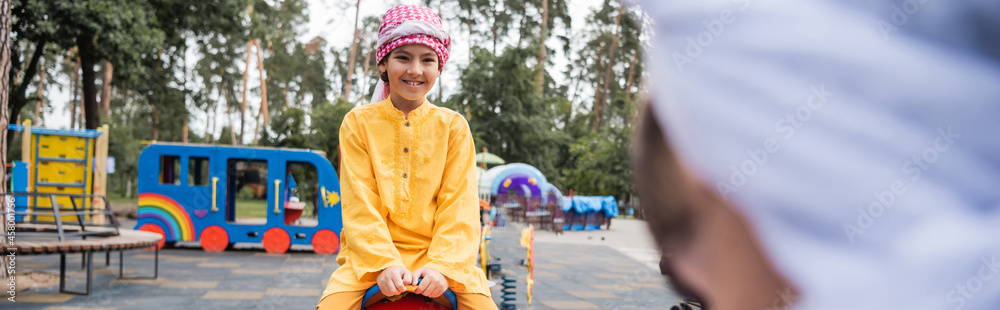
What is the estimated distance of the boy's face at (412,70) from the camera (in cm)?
179

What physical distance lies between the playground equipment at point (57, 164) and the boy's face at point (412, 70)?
34.8 feet

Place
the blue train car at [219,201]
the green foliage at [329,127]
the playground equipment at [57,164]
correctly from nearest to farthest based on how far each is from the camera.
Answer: the blue train car at [219,201], the playground equipment at [57,164], the green foliage at [329,127]

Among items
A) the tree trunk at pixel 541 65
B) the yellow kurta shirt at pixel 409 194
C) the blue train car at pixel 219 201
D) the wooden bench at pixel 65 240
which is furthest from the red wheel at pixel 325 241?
the tree trunk at pixel 541 65

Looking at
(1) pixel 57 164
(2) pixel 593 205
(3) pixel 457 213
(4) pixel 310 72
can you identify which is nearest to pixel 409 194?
(3) pixel 457 213

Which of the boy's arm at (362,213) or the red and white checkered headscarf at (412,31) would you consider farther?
the red and white checkered headscarf at (412,31)

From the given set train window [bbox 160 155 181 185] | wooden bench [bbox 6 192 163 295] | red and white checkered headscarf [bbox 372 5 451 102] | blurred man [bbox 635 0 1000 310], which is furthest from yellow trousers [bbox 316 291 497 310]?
train window [bbox 160 155 181 185]

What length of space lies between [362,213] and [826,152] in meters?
1.49

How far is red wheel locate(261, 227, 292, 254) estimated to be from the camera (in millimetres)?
8625

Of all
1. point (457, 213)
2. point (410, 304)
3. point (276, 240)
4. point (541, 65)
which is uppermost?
point (541, 65)

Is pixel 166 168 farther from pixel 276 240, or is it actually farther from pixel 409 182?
pixel 409 182

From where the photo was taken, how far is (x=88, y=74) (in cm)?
A: 1255

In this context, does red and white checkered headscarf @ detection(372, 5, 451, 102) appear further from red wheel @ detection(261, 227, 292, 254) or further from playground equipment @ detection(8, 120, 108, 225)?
playground equipment @ detection(8, 120, 108, 225)

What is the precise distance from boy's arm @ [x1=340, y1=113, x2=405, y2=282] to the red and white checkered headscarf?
251mm

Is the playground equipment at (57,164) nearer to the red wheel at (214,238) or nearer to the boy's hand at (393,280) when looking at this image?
the red wheel at (214,238)
